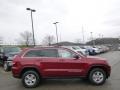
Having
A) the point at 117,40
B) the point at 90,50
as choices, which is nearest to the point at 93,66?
the point at 90,50

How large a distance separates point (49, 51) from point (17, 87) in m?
2.06

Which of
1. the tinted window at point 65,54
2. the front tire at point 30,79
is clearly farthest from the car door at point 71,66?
the front tire at point 30,79

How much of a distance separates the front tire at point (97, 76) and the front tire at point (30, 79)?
232 centimetres

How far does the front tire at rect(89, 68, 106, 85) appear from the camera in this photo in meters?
9.03

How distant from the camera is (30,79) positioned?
29.2ft

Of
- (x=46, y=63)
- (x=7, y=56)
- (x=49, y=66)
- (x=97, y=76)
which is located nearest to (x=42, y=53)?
(x=46, y=63)

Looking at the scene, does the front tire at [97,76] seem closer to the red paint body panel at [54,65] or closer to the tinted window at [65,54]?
the red paint body panel at [54,65]

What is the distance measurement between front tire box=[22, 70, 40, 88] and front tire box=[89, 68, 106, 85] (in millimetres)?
2316

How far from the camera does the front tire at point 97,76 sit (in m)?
9.03

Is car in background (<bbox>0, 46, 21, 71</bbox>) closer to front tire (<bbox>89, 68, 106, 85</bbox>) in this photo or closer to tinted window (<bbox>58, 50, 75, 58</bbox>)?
tinted window (<bbox>58, 50, 75, 58</bbox>)

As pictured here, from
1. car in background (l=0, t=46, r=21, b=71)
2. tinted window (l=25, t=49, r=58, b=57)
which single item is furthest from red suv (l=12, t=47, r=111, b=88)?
car in background (l=0, t=46, r=21, b=71)

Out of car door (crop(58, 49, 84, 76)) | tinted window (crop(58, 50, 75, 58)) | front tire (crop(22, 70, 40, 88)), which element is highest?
tinted window (crop(58, 50, 75, 58))

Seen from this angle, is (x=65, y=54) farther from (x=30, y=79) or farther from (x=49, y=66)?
(x=30, y=79)

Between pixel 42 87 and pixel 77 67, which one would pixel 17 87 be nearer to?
pixel 42 87
